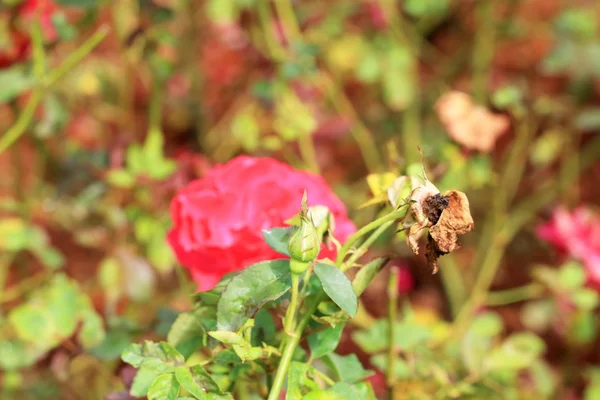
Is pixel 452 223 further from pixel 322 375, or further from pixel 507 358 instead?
pixel 507 358

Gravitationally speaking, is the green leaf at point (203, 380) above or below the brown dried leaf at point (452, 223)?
below

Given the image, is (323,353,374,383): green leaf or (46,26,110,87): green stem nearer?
(323,353,374,383): green leaf

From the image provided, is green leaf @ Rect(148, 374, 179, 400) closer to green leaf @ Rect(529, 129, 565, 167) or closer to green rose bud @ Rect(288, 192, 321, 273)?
green rose bud @ Rect(288, 192, 321, 273)

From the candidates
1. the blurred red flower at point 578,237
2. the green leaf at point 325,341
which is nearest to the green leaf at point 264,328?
the green leaf at point 325,341

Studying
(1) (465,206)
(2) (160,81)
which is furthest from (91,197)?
(1) (465,206)

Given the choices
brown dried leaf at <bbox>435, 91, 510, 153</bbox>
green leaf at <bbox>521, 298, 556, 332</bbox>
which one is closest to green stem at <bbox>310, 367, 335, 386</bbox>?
brown dried leaf at <bbox>435, 91, 510, 153</bbox>

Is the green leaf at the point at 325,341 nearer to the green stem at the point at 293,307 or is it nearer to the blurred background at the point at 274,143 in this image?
the green stem at the point at 293,307
